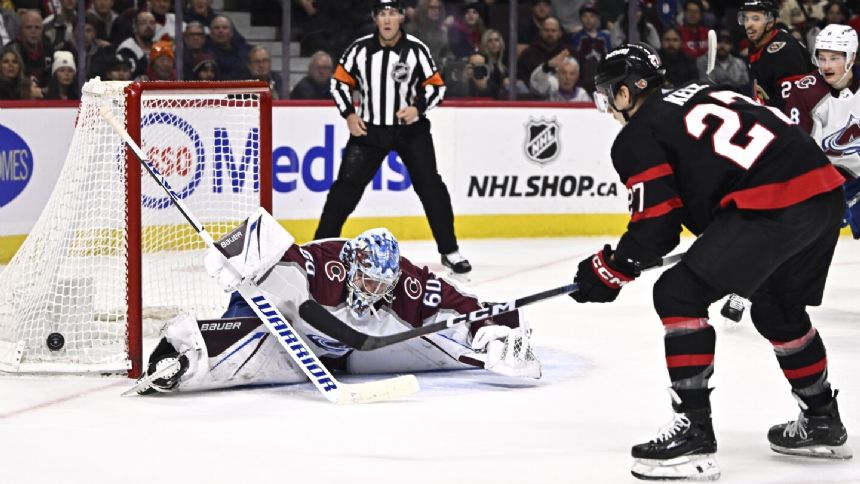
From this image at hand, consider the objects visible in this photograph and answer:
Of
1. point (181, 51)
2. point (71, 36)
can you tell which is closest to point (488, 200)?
point (181, 51)

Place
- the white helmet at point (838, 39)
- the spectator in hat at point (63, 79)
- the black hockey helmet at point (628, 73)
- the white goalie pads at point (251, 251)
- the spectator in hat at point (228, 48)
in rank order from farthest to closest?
the spectator in hat at point (228, 48) → the spectator in hat at point (63, 79) → the white helmet at point (838, 39) → the white goalie pads at point (251, 251) → the black hockey helmet at point (628, 73)

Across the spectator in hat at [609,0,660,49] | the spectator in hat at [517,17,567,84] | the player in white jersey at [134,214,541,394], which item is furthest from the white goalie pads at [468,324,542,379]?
the spectator in hat at [609,0,660,49]

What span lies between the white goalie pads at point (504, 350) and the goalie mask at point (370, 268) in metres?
0.30

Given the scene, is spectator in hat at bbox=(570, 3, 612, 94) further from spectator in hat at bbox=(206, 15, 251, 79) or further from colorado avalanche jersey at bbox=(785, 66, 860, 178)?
colorado avalanche jersey at bbox=(785, 66, 860, 178)

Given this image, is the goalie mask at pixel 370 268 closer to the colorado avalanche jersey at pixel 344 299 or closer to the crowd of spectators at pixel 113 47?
the colorado avalanche jersey at pixel 344 299

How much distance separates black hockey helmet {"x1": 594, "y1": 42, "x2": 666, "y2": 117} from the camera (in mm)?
3404

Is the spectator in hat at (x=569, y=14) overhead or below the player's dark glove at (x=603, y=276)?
overhead

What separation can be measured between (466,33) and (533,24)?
426mm

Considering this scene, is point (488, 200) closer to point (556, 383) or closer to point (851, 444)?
point (556, 383)

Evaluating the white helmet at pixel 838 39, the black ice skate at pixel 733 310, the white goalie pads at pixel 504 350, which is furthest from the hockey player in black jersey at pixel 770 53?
the white goalie pads at pixel 504 350

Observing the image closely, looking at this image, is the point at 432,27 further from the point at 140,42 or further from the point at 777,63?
the point at 777,63

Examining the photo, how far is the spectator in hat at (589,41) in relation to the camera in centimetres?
903

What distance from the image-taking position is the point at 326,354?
4508 millimetres

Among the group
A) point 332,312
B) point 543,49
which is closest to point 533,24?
point 543,49
